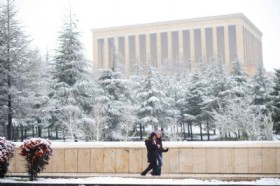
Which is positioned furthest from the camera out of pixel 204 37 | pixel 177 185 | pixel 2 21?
pixel 204 37

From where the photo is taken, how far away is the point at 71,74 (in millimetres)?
32594

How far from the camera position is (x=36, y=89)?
29.2m

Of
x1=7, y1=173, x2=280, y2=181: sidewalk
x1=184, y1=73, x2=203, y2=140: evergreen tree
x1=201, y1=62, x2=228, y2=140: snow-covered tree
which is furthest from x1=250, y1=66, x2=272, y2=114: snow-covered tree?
x1=7, y1=173, x2=280, y2=181: sidewalk

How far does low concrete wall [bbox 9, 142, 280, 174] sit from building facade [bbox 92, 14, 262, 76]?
77313 millimetres

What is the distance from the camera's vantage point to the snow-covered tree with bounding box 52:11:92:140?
31859 millimetres

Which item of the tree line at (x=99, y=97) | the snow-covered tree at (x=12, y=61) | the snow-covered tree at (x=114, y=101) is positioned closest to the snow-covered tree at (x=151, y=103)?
the tree line at (x=99, y=97)

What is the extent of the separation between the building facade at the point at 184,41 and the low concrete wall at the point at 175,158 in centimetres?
7731

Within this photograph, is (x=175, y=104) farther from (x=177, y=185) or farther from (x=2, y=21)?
(x=177, y=185)

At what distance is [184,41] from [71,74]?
238 feet

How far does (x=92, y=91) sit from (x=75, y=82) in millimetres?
1785

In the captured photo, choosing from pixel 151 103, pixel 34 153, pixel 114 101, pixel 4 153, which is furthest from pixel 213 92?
pixel 4 153

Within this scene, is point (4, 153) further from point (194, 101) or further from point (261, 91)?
point (261, 91)

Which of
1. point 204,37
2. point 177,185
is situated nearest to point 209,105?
point 177,185

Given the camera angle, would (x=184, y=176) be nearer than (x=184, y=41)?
Yes
